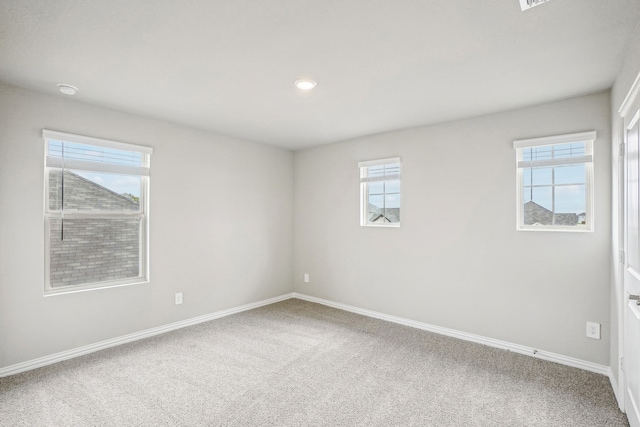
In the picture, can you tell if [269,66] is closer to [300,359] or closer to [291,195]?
[300,359]

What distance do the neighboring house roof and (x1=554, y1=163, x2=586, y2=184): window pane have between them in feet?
0.95

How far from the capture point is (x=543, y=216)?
3148 millimetres

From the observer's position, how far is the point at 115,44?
81.9 inches

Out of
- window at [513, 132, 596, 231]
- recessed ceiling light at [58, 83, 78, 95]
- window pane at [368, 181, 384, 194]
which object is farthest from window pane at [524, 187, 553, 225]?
recessed ceiling light at [58, 83, 78, 95]

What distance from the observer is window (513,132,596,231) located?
9.58 feet

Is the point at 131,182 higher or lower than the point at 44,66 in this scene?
lower

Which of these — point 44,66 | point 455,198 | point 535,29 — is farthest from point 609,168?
point 44,66

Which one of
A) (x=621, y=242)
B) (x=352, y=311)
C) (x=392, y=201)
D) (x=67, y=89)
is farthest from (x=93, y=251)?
(x=621, y=242)

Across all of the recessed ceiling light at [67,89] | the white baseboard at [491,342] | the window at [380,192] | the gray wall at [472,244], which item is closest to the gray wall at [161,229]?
the recessed ceiling light at [67,89]

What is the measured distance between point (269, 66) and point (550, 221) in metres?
2.87

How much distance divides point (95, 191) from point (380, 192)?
322cm

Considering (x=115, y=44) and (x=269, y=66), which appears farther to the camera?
(x=269, y=66)

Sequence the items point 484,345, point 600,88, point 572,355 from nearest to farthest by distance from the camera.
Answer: point 600,88 → point 572,355 → point 484,345

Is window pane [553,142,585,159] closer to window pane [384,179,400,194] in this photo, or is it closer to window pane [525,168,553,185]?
window pane [525,168,553,185]
